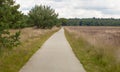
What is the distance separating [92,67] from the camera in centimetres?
1371

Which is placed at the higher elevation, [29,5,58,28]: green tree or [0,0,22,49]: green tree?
[0,0,22,49]: green tree

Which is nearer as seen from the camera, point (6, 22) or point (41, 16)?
point (6, 22)

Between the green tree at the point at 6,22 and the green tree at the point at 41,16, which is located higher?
the green tree at the point at 6,22

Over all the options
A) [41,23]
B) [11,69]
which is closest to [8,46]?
[11,69]

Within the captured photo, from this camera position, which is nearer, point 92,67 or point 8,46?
point 92,67

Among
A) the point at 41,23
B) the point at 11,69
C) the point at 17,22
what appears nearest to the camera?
the point at 11,69

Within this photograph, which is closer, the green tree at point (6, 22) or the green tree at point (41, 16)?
the green tree at point (6, 22)

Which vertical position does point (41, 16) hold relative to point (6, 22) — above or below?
below

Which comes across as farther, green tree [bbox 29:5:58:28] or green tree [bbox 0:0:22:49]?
green tree [bbox 29:5:58:28]

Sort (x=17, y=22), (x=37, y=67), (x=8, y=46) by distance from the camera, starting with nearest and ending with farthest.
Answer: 1. (x=37, y=67)
2. (x=8, y=46)
3. (x=17, y=22)

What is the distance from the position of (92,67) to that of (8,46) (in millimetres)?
4557

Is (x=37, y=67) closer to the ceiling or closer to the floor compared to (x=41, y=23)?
closer to the ceiling

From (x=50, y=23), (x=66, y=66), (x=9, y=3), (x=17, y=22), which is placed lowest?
(x=50, y=23)

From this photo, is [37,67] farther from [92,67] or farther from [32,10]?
[32,10]
